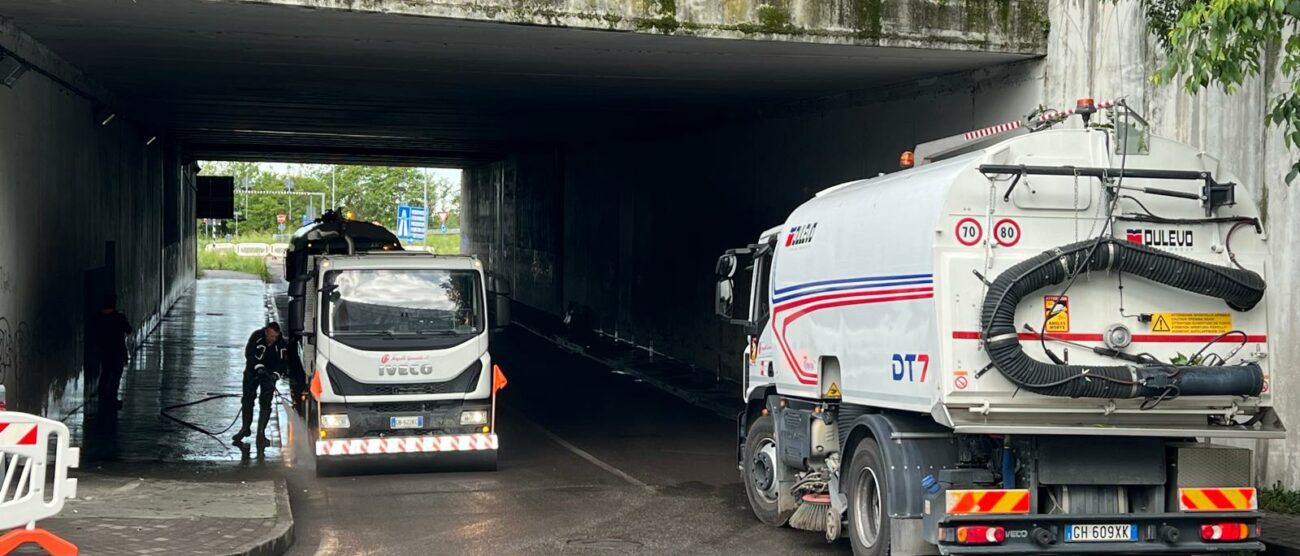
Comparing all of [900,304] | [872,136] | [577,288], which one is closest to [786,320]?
[900,304]

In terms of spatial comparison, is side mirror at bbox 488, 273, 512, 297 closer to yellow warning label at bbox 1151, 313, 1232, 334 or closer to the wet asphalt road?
the wet asphalt road

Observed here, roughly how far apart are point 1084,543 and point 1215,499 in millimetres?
925

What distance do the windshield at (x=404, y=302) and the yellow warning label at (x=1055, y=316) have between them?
26.2ft

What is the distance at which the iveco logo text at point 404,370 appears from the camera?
14.8 meters

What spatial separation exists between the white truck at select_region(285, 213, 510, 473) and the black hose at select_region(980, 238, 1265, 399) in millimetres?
7747

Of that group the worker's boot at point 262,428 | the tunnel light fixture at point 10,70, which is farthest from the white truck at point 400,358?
the tunnel light fixture at point 10,70

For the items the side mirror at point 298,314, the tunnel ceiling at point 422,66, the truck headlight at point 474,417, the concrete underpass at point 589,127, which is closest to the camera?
the concrete underpass at point 589,127

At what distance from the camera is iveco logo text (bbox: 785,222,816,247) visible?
11.2 m

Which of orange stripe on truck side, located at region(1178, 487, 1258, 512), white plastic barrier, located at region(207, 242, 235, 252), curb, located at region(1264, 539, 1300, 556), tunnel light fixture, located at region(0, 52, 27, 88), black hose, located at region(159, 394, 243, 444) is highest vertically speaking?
tunnel light fixture, located at region(0, 52, 27, 88)

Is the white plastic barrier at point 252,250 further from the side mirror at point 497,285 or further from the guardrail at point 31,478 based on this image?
the guardrail at point 31,478

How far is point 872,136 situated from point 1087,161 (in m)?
10.0

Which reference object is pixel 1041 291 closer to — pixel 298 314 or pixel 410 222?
pixel 298 314

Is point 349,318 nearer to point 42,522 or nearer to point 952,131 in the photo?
point 42,522

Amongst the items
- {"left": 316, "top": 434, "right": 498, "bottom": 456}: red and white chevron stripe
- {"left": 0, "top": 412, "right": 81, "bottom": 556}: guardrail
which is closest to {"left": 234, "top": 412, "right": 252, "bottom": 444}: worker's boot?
{"left": 316, "top": 434, "right": 498, "bottom": 456}: red and white chevron stripe
